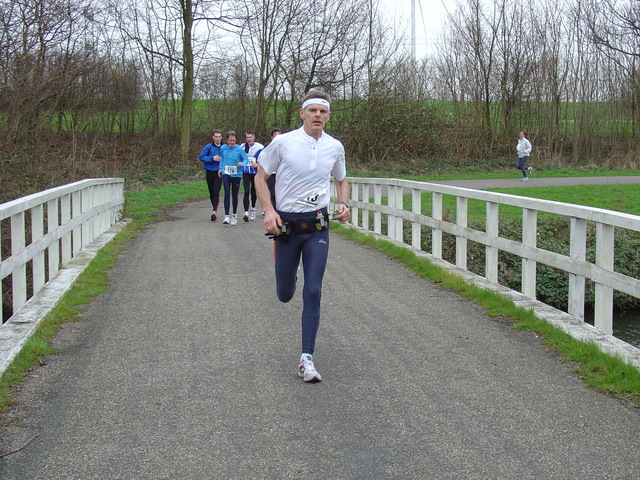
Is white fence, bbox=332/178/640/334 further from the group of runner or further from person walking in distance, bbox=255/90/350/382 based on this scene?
the group of runner

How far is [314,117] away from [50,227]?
4.59 m

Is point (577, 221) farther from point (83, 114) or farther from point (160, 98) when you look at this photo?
point (160, 98)

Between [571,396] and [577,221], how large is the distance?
253 cm

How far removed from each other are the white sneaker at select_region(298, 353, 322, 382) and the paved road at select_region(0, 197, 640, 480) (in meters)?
0.07

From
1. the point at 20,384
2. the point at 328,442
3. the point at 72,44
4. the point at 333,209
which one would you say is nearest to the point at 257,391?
the point at 328,442

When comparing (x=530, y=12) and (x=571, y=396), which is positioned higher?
(x=530, y=12)

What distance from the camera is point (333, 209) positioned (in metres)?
18.3

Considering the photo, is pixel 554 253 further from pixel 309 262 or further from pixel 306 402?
pixel 306 402

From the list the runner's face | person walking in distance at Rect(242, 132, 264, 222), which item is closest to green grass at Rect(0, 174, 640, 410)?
person walking in distance at Rect(242, 132, 264, 222)

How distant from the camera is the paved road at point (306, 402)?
3.88 metres

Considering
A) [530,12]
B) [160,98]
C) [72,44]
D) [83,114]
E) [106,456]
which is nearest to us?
[106,456]

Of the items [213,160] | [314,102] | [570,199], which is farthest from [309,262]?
[570,199]

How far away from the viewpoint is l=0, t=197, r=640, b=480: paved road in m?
3.88

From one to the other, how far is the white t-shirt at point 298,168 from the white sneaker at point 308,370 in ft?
3.31
